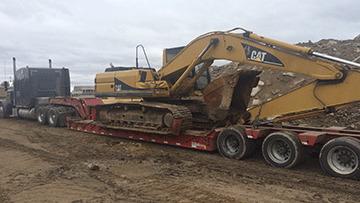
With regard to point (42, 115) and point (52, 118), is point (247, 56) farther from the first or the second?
point (42, 115)

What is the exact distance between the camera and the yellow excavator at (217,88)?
232 inches

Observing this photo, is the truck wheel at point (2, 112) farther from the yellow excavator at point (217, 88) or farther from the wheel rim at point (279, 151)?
the wheel rim at point (279, 151)

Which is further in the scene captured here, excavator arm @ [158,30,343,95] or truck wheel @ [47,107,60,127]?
truck wheel @ [47,107,60,127]

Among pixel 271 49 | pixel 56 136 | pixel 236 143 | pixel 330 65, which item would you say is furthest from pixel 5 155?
pixel 330 65

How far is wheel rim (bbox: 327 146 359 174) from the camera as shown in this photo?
4.86 metres

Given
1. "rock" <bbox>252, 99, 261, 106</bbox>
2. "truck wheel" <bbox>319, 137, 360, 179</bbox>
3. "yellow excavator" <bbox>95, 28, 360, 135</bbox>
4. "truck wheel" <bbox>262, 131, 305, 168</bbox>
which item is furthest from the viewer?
"rock" <bbox>252, 99, 261, 106</bbox>

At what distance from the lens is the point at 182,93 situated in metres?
8.48

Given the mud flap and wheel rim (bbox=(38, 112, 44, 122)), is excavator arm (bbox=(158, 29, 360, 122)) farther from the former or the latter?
wheel rim (bbox=(38, 112, 44, 122))

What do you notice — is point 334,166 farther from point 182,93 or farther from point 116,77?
point 116,77

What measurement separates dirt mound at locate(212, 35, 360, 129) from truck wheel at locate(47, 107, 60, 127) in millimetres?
9459

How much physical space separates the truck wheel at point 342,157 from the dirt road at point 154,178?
0.50ft

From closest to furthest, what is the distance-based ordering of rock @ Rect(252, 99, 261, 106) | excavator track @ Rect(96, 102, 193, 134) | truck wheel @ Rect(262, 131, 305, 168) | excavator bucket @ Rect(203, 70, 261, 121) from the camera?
1. truck wheel @ Rect(262, 131, 305, 168)
2. excavator bucket @ Rect(203, 70, 261, 121)
3. excavator track @ Rect(96, 102, 193, 134)
4. rock @ Rect(252, 99, 261, 106)

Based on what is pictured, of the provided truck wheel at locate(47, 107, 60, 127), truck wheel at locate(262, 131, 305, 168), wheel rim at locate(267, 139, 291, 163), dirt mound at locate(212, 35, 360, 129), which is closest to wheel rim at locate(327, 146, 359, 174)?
truck wheel at locate(262, 131, 305, 168)

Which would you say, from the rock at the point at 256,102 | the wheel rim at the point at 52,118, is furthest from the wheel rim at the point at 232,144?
the wheel rim at the point at 52,118
